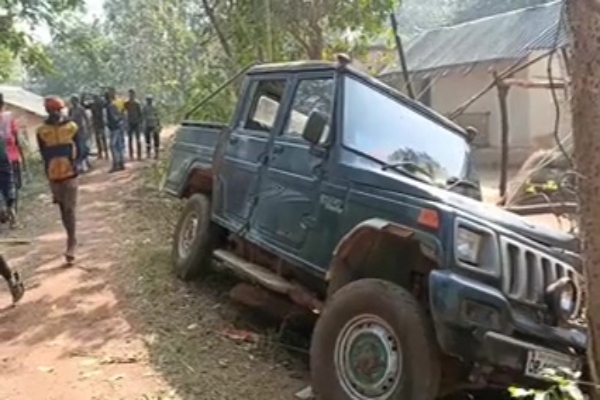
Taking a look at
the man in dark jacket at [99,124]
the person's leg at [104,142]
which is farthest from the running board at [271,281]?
the person's leg at [104,142]

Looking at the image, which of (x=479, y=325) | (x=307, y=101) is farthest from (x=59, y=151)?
(x=479, y=325)

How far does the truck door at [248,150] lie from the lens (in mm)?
A: 6578

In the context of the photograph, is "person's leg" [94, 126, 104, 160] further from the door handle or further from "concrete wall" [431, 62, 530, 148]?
the door handle

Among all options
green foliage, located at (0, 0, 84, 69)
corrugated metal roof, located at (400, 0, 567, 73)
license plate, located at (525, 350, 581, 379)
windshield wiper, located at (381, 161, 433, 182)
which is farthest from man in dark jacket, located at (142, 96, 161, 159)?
license plate, located at (525, 350, 581, 379)

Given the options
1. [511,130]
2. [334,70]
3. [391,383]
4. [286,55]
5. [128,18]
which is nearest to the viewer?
[391,383]

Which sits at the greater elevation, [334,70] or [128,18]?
[128,18]

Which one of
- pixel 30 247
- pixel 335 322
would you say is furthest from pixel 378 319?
pixel 30 247

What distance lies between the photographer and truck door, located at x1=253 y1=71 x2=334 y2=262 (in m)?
5.72

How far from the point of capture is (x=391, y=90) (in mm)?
6043

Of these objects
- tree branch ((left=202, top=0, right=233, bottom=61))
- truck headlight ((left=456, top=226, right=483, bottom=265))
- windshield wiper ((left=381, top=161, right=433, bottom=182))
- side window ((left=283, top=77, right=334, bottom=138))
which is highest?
tree branch ((left=202, top=0, right=233, bottom=61))

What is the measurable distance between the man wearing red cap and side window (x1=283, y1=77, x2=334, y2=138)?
2914mm

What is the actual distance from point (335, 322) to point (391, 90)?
204cm

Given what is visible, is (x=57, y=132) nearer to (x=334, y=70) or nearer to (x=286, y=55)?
(x=334, y=70)

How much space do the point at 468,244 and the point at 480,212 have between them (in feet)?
1.11
